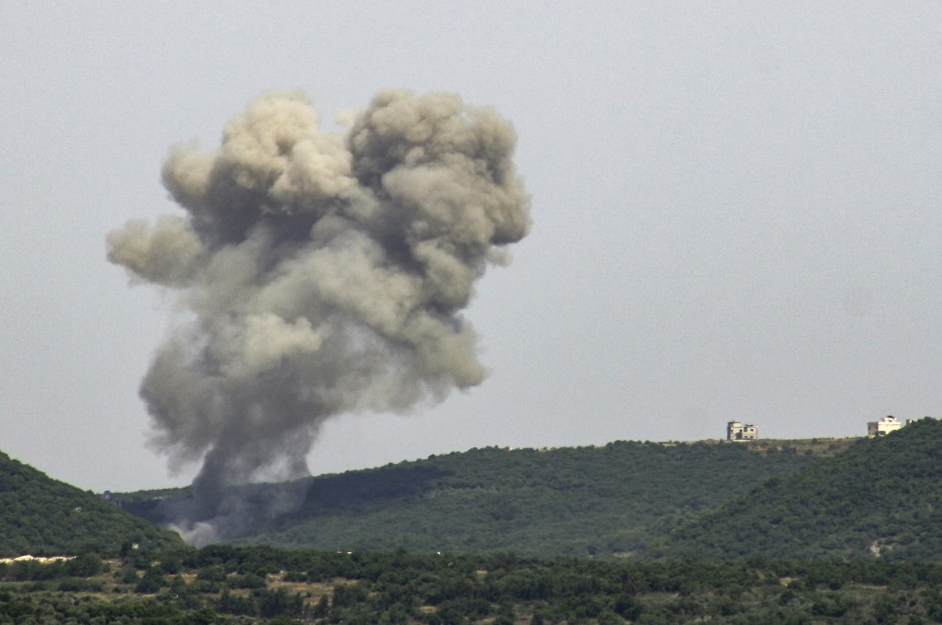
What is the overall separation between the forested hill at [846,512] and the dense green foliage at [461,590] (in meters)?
15.8

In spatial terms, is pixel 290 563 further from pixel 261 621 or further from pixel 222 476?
pixel 222 476

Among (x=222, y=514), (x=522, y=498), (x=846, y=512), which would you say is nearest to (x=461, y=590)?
(x=846, y=512)

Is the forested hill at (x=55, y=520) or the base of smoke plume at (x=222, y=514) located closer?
the forested hill at (x=55, y=520)

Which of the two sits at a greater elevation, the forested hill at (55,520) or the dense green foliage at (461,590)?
the forested hill at (55,520)

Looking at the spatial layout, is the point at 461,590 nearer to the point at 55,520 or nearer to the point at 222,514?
the point at 55,520

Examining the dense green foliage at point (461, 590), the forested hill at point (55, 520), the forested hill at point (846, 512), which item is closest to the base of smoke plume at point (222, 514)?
the forested hill at point (55, 520)

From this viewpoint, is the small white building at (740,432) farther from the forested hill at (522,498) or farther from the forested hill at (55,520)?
the forested hill at (55,520)

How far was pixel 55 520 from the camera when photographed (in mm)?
98438

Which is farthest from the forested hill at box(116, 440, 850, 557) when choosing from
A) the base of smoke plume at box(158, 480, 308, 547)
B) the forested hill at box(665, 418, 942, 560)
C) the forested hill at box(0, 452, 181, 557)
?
the forested hill at box(0, 452, 181, 557)

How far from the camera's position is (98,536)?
97625mm

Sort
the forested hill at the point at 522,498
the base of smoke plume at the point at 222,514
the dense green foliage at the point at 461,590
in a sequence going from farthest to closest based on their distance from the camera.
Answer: the forested hill at the point at 522,498
the base of smoke plume at the point at 222,514
the dense green foliage at the point at 461,590

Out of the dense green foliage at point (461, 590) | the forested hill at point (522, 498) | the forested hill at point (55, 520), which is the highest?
the forested hill at point (522, 498)

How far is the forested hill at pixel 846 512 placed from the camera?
10131 centimetres

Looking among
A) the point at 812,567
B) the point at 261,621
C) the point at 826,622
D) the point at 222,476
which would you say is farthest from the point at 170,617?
the point at 222,476
